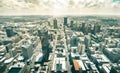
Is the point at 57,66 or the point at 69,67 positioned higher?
the point at 57,66

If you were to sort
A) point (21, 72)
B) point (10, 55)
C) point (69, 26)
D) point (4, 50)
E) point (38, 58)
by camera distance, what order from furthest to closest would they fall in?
point (69, 26), point (4, 50), point (10, 55), point (38, 58), point (21, 72)

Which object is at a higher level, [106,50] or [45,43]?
[45,43]

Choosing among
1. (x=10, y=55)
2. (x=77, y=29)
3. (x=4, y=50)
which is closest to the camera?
(x=10, y=55)

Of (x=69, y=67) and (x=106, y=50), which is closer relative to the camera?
(x=69, y=67)

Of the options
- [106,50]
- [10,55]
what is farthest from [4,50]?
[106,50]

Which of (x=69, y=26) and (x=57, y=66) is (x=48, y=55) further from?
(x=69, y=26)

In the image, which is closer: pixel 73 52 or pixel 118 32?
pixel 73 52

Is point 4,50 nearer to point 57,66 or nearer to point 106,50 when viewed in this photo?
point 57,66

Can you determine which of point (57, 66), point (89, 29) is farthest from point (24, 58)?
point (89, 29)

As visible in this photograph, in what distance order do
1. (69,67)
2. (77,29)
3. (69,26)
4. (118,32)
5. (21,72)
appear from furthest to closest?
(69,26) → (77,29) → (118,32) → (69,67) → (21,72)
